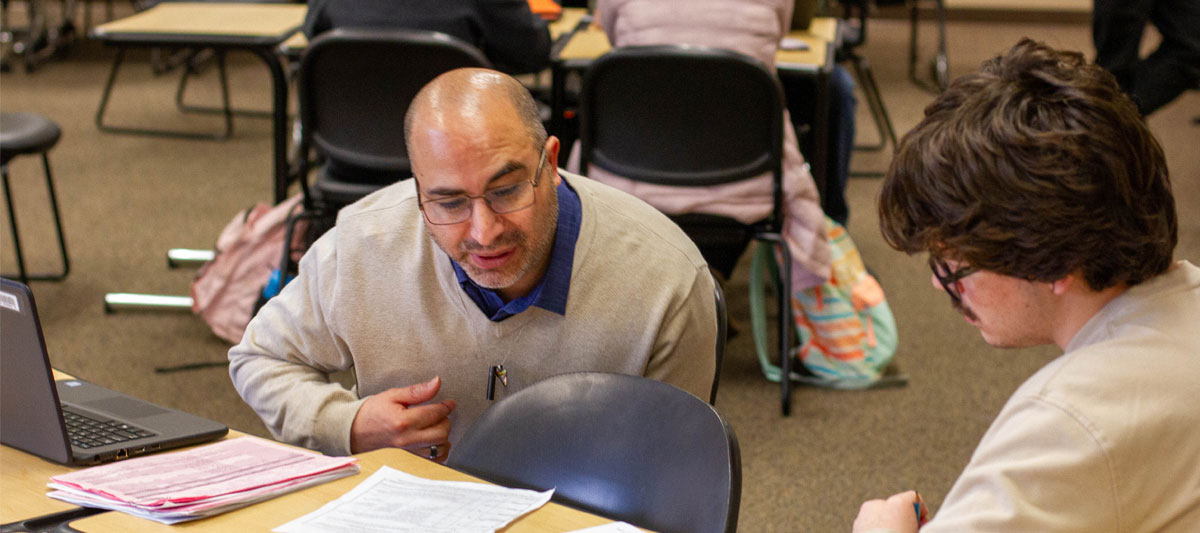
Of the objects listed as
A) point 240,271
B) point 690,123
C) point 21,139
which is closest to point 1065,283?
point 690,123

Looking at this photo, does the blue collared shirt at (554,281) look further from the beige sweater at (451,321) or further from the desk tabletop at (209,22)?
the desk tabletop at (209,22)

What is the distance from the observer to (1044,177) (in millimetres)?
981

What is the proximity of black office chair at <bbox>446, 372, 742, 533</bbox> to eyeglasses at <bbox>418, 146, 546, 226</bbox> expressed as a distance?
24cm

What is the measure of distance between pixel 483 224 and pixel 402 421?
12.1 inches

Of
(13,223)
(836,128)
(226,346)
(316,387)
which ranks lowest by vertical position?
(226,346)

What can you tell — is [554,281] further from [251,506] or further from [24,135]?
[24,135]

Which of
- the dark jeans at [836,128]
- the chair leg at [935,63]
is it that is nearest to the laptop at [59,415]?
the dark jeans at [836,128]

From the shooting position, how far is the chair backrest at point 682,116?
2.58 meters

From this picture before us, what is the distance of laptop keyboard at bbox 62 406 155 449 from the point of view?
1.49 meters

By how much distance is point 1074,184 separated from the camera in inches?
38.4

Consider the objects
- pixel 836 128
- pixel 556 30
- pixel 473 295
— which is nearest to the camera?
pixel 473 295

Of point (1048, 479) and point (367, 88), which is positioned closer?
point (1048, 479)

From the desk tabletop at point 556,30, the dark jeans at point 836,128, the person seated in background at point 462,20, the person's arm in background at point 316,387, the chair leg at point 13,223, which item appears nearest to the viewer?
the person's arm in background at point 316,387

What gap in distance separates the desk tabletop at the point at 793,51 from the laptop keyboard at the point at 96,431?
65.4 inches
